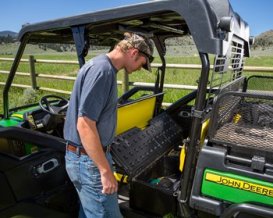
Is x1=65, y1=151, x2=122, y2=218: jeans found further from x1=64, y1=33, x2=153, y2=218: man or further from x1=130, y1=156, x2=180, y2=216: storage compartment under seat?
x1=130, y1=156, x2=180, y2=216: storage compartment under seat

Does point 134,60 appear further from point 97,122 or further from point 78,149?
point 78,149

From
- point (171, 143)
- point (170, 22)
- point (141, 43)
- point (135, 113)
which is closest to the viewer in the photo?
point (141, 43)

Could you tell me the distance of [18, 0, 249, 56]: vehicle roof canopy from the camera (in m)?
1.78

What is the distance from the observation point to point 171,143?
3.13 m

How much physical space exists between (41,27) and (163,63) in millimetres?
1727

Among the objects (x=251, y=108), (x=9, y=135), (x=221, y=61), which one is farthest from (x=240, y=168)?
(x=9, y=135)

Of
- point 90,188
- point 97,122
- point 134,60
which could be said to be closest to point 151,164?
point 90,188

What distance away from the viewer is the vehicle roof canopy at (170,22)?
1780 millimetres

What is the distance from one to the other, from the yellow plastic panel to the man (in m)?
0.92

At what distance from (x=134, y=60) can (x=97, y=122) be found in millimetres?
438

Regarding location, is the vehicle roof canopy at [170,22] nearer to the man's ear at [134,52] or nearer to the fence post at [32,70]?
the man's ear at [134,52]

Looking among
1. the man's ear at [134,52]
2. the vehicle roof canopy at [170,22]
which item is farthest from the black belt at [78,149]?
the vehicle roof canopy at [170,22]

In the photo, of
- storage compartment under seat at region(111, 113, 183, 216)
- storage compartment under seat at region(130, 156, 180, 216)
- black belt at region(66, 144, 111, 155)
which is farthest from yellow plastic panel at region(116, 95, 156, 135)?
black belt at region(66, 144, 111, 155)

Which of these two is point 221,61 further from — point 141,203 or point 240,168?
point 141,203
